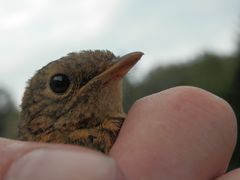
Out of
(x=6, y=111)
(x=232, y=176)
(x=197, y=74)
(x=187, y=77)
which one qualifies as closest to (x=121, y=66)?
(x=232, y=176)

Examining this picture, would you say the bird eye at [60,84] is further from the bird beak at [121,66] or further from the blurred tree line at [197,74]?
the blurred tree line at [197,74]

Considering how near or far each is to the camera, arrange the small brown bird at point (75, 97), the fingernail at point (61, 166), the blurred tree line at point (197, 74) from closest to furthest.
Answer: the fingernail at point (61, 166) → the small brown bird at point (75, 97) → the blurred tree line at point (197, 74)

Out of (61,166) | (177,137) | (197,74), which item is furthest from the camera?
(197,74)

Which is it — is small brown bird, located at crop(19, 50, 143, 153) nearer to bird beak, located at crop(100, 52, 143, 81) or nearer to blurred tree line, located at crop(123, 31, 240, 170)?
bird beak, located at crop(100, 52, 143, 81)

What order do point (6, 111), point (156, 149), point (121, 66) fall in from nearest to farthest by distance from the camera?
point (156, 149) < point (121, 66) < point (6, 111)

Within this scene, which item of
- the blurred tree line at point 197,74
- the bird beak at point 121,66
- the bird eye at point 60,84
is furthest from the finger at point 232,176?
the blurred tree line at point 197,74

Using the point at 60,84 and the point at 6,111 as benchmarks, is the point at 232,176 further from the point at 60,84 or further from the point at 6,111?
the point at 6,111

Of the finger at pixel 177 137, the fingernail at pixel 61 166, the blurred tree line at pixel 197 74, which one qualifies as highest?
the fingernail at pixel 61 166
